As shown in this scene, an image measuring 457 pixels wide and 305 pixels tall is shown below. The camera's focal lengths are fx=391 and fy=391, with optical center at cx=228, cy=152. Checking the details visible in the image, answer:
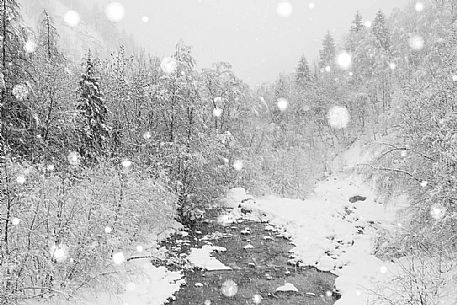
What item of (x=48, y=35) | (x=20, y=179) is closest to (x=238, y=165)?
(x=48, y=35)

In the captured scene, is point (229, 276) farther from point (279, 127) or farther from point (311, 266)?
point (279, 127)

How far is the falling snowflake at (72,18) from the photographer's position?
5113 inches

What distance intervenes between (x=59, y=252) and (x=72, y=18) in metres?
141

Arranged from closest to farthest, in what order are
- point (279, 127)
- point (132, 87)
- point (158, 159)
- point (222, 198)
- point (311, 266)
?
point (311, 266) → point (158, 159) → point (132, 87) → point (222, 198) → point (279, 127)

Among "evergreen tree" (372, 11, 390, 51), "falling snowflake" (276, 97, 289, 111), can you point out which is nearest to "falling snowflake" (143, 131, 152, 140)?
"falling snowflake" (276, 97, 289, 111)

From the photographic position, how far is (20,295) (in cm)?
916

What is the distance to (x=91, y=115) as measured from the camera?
22.3m

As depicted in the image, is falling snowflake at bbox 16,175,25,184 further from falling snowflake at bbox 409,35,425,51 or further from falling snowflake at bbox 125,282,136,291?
falling snowflake at bbox 409,35,425,51

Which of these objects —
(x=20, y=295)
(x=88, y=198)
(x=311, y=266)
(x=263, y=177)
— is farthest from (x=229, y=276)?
(x=263, y=177)

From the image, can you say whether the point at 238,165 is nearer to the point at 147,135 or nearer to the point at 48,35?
the point at 147,135

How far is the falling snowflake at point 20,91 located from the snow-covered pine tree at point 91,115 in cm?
504

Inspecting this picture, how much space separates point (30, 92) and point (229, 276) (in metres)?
11.4

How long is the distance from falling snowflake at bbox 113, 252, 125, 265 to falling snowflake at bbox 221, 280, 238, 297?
3.76 meters

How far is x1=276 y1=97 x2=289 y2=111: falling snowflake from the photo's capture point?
53.7m
